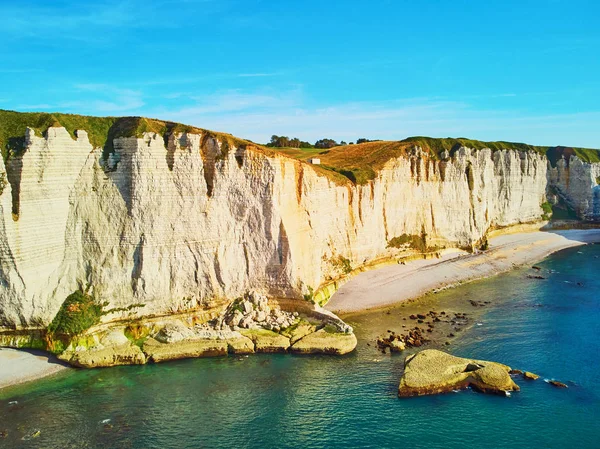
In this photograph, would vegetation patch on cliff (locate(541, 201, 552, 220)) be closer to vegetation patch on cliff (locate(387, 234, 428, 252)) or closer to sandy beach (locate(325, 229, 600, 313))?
sandy beach (locate(325, 229, 600, 313))

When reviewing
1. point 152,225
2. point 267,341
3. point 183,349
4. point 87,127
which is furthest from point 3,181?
point 267,341

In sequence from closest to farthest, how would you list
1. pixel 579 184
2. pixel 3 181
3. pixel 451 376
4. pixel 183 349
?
pixel 451 376 < pixel 3 181 < pixel 183 349 < pixel 579 184

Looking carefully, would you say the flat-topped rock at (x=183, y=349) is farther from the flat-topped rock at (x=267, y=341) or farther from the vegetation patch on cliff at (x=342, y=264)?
the vegetation patch on cliff at (x=342, y=264)

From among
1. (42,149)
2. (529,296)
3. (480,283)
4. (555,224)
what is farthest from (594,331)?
(555,224)

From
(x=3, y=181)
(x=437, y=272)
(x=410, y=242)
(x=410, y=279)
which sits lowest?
(x=410, y=279)

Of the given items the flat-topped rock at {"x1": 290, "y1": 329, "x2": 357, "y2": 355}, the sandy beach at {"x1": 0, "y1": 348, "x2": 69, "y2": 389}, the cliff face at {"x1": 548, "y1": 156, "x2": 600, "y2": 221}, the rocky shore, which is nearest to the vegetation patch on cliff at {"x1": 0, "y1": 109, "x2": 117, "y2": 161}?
the sandy beach at {"x1": 0, "y1": 348, "x2": 69, "y2": 389}

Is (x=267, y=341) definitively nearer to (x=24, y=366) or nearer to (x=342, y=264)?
(x=24, y=366)
